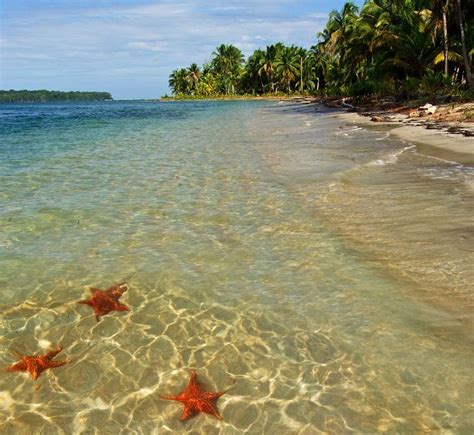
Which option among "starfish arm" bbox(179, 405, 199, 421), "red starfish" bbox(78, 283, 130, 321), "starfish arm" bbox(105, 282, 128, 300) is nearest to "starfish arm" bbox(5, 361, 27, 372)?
"red starfish" bbox(78, 283, 130, 321)

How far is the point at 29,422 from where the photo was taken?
4.16 metres

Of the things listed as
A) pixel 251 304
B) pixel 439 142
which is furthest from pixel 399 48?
pixel 251 304

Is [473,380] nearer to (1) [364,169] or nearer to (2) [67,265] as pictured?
(2) [67,265]

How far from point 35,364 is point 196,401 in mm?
1988

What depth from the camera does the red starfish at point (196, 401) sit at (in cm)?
416

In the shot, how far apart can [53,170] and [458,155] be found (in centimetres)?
1536

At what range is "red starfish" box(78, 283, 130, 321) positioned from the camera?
6.01 meters

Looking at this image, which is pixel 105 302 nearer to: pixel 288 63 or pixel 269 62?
pixel 288 63

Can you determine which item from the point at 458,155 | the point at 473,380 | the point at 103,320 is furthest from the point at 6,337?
the point at 458,155

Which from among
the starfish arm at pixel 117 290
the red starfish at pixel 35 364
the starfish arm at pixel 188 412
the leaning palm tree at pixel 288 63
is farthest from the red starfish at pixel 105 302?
the leaning palm tree at pixel 288 63

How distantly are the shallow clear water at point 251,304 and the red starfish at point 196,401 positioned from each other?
92 mm

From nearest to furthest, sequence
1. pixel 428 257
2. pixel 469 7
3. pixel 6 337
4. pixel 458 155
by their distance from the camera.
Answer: pixel 6 337 < pixel 428 257 < pixel 458 155 < pixel 469 7

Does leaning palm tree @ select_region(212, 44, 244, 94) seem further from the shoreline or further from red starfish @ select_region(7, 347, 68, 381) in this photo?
Result: red starfish @ select_region(7, 347, 68, 381)

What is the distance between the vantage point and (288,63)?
338ft
